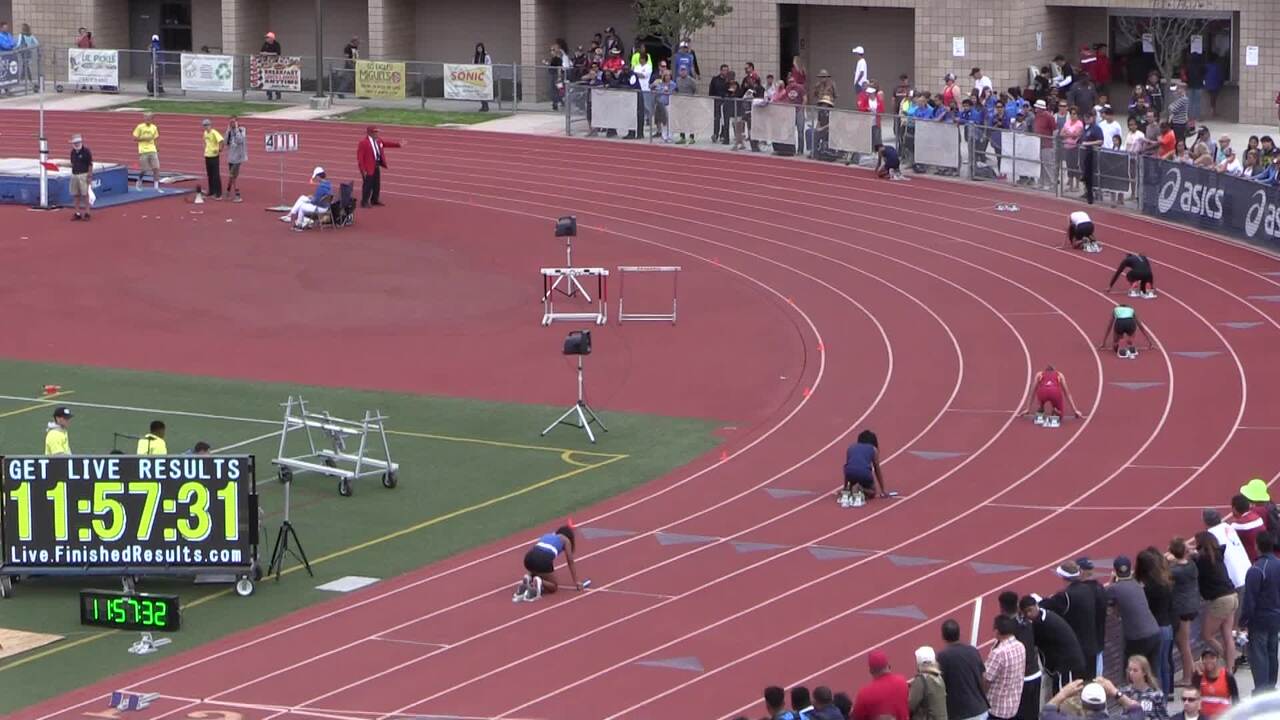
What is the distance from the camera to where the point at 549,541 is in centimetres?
2173

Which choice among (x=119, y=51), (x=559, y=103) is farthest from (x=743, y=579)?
(x=119, y=51)

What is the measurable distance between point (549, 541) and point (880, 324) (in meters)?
13.0

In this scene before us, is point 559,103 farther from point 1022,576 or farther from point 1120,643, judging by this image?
point 1120,643

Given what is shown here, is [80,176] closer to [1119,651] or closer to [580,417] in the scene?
[580,417]

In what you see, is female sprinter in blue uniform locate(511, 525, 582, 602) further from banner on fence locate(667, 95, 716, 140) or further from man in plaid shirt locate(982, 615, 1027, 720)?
banner on fence locate(667, 95, 716, 140)

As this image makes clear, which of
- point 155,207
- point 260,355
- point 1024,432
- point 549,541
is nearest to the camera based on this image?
point 549,541

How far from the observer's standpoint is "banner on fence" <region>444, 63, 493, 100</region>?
56344mm

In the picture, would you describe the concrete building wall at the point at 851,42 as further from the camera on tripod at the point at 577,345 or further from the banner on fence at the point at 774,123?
the camera on tripod at the point at 577,345

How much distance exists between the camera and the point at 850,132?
47062 millimetres

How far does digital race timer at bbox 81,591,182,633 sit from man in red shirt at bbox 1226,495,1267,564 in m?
9.99

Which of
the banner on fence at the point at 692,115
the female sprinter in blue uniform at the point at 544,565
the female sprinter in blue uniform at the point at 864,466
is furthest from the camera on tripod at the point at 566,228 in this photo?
the banner on fence at the point at 692,115

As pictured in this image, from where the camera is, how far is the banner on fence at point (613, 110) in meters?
51.2

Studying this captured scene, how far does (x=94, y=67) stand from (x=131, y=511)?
41.6 m

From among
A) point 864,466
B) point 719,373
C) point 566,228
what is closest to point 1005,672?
point 864,466
